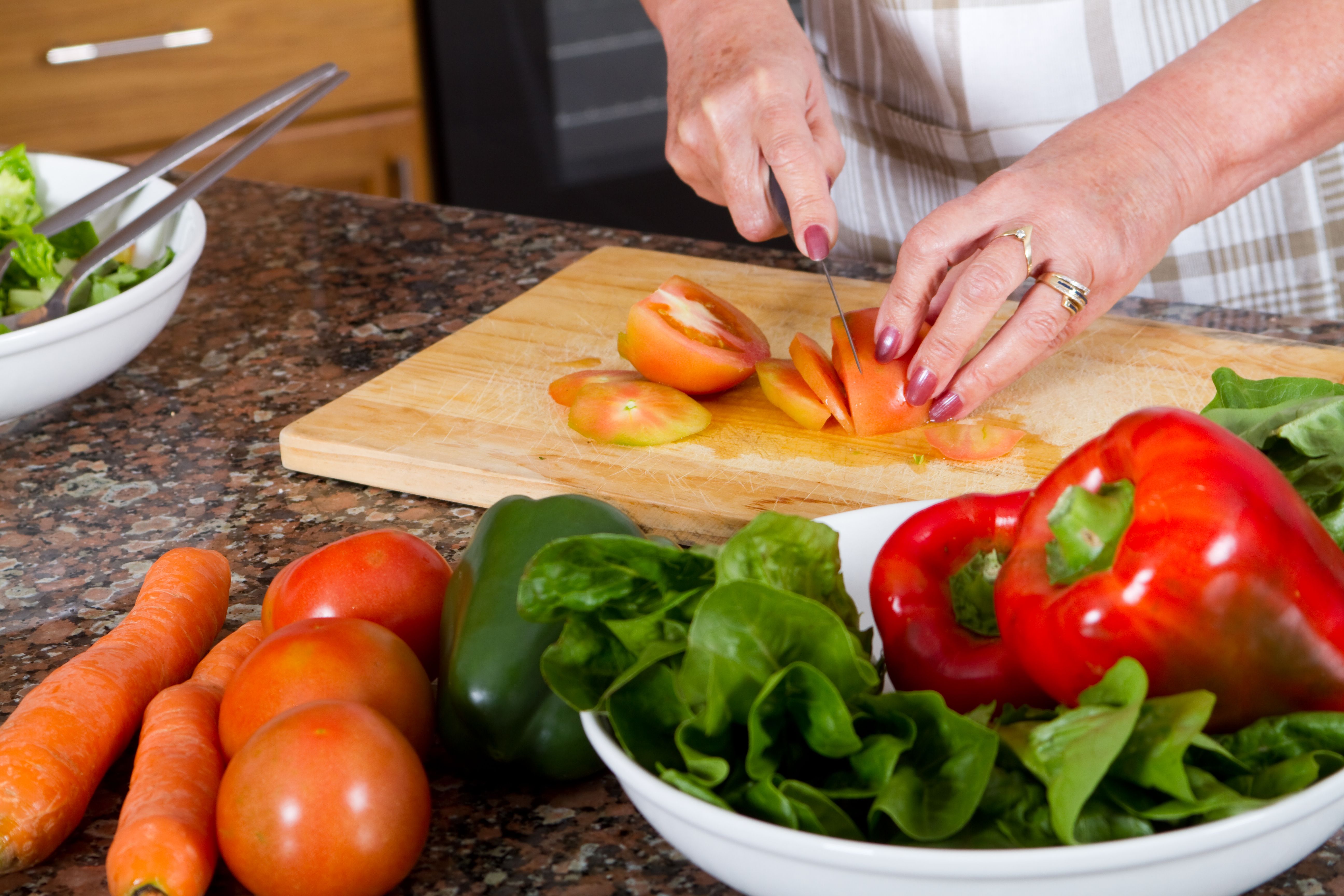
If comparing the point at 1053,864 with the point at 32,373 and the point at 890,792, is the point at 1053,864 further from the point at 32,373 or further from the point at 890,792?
the point at 32,373

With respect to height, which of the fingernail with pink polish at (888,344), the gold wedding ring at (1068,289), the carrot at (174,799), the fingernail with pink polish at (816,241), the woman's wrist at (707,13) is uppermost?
the woman's wrist at (707,13)

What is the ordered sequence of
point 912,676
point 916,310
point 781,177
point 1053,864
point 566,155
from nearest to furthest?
1. point 1053,864
2. point 912,676
3. point 916,310
4. point 781,177
5. point 566,155

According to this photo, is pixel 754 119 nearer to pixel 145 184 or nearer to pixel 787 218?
pixel 787 218

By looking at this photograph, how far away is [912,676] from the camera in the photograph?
60cm

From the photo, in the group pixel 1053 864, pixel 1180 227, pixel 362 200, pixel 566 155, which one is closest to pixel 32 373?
pixel 362 200

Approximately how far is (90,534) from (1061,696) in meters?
0.80

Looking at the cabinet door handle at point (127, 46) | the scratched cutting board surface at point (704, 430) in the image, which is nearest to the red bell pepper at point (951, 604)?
the scratched cutting board surface at point (704, 430)

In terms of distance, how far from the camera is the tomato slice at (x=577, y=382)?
3.98 feet

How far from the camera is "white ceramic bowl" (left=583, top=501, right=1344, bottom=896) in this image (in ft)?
1.53

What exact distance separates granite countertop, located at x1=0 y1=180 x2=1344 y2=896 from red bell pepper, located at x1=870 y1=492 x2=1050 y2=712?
16cm

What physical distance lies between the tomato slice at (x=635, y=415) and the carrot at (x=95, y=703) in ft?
1.28

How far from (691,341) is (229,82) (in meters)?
2.26

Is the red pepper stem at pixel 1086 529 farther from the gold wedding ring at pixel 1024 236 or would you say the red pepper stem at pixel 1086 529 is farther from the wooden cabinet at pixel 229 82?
the wooden cabinet at pixel 229 82

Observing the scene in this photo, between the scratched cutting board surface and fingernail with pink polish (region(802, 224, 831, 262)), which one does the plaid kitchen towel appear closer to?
the scratched cutting board surface
